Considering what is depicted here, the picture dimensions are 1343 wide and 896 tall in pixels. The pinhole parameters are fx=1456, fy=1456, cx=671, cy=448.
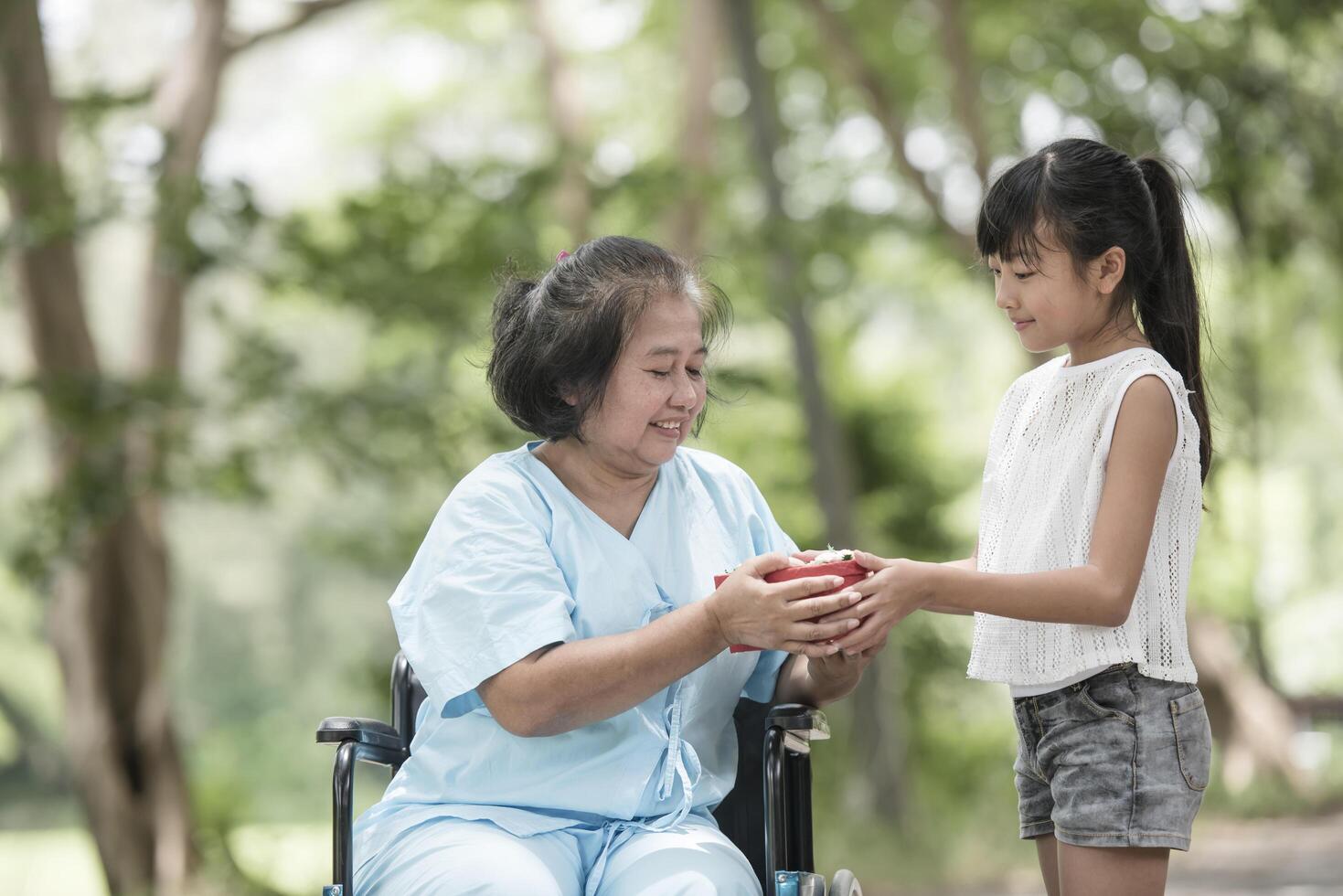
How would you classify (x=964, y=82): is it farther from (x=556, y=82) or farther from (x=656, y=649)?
(x=656, y=649)

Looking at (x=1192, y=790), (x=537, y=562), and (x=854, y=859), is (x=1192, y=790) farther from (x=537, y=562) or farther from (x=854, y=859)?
(x=854, y=859)

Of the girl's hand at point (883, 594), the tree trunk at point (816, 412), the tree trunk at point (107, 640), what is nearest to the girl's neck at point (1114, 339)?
the girl's hand at point (883, 594)

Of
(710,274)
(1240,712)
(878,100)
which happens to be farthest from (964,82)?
(1240,712)

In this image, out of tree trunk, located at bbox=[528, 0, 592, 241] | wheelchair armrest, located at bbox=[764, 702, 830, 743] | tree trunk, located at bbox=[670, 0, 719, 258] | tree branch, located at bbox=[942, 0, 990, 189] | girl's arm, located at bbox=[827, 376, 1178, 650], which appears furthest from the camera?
tree trunk, located at bbox=[528, 0, 592, 241]

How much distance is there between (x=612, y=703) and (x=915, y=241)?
21.0ft

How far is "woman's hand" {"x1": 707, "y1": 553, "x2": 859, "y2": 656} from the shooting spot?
1.77 metres

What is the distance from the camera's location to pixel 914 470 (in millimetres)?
10180

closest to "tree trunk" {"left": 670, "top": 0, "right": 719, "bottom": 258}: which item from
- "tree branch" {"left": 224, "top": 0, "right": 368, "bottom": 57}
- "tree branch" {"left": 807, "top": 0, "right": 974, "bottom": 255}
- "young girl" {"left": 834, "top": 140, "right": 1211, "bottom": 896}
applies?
"tree branch" {"left": 807, "top": 0, "right": 974, "bottom": 255}

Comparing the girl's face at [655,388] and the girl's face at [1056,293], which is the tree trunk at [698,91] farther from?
the girl's face at [1056,293]

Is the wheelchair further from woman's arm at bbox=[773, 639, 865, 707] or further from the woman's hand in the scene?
the woman's hand

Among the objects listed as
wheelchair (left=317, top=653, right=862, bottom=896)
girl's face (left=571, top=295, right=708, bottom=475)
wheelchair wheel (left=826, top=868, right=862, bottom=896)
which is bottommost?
wheelchair wheel (left=826, top=868, right=862, bottom=896)

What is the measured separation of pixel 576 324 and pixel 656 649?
48 cm

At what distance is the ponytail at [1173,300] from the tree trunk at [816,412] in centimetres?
515

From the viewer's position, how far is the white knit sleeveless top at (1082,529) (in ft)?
5.91
